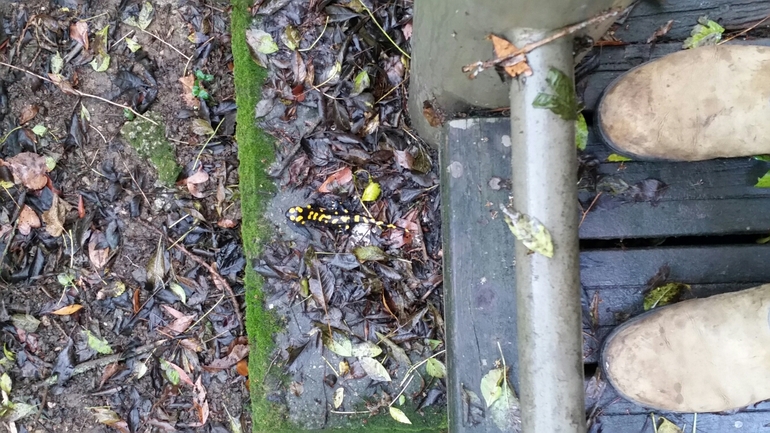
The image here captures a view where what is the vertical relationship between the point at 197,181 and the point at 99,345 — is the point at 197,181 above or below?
above

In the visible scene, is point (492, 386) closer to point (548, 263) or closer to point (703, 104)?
point (548, 263)

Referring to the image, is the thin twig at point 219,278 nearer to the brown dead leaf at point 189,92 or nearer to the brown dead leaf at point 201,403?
the brown dead leaf at point 201,403

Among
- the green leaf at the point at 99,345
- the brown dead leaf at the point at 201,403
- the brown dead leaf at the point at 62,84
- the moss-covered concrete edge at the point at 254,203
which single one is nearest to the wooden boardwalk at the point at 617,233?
the moss-covered concrete edge at the point at 254,203

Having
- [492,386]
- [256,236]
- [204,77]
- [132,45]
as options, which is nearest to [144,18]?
[132,45]

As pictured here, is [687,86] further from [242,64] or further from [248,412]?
[248,412]

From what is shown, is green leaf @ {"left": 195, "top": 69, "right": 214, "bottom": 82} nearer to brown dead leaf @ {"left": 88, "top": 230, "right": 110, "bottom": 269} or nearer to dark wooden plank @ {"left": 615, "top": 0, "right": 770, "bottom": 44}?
brown dead leaf @ {"left": 88, "top": 230, "right": 110, "bottom": 269}

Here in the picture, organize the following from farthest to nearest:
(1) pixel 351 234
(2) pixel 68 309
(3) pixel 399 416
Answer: (2) pixel 68 309
(1) pixel 351 234
(3) pixel 399 416

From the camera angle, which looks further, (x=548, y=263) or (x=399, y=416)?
(x=399, y=416)

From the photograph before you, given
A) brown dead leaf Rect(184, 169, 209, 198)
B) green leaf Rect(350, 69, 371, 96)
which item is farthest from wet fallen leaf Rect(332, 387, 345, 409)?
green leaf Rect(350, 69, 371, 96)

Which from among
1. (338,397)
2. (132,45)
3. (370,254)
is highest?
(132,45)
